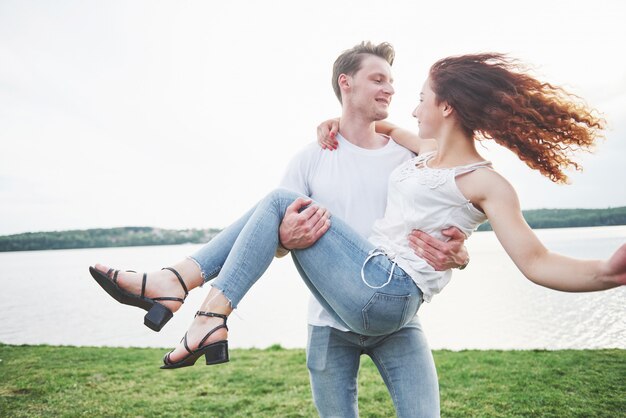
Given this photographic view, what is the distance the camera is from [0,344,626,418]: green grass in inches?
220

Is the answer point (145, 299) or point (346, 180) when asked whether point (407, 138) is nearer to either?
point (346, 180)

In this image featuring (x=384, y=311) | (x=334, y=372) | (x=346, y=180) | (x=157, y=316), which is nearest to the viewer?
(x=157, y=316)

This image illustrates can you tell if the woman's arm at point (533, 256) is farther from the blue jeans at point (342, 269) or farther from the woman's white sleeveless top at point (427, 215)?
the blue jeans at point (342, 269)

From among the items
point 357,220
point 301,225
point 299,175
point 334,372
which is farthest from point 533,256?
point 299,175

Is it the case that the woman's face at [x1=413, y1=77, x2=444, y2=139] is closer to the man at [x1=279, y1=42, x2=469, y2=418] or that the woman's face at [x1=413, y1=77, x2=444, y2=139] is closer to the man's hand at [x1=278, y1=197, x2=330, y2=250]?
the man at [x1=279, y1=42, x2=469, y2=418]

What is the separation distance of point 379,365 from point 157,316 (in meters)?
1.27

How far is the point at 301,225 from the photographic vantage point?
222 cm

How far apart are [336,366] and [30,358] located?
8.39 metres

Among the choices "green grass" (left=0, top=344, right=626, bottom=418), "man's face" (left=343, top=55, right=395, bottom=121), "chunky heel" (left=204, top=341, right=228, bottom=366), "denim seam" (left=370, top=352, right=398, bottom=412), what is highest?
"man's face" (left=343, top=55, right=395, bottom=121)

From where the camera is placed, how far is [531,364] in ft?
22.8

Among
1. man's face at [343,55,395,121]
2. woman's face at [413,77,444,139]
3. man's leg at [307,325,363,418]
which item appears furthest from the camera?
man's face at [343,55,395,121]

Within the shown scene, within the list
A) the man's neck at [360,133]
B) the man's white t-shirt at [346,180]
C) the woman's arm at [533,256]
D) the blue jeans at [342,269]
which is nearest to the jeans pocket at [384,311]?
the blue jeans at [342,269]

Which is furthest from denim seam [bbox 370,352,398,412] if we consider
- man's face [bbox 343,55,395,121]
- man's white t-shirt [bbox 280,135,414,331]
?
man's face [bbox 343,55,395,121]

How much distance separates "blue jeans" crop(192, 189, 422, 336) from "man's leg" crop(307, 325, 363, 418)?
15.0 inches
